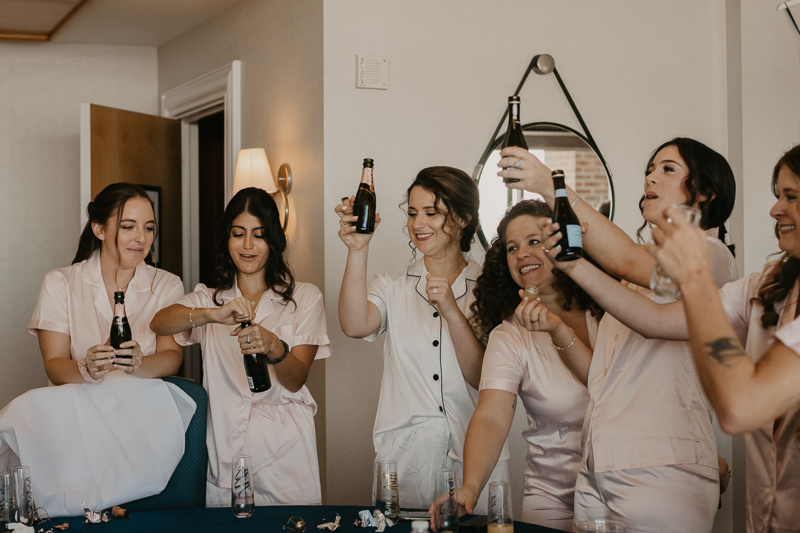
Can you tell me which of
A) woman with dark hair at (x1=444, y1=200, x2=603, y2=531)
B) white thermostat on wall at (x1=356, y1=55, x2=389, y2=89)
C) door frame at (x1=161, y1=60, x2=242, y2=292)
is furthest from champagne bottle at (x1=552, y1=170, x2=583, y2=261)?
door frame at (x1=161, y1=60, x2=242, y2=292)

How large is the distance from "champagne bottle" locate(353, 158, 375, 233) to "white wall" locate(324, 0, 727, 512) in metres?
0.90

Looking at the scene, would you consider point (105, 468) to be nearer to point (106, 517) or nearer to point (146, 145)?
point (106, 517)

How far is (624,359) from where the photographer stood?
1.84 m

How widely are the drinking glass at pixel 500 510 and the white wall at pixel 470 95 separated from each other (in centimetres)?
180

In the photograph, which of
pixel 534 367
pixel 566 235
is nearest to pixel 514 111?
pixel 566 235

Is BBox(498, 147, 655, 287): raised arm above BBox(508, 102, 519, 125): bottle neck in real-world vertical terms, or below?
below

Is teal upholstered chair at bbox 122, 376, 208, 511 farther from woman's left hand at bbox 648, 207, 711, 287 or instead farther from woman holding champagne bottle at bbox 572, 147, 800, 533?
woman's left hand at bbox 648, 207, 711, 287

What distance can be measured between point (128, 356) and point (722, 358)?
1766 millimetres

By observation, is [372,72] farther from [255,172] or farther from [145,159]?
[145,159]

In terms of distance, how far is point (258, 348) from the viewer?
7.25 feet

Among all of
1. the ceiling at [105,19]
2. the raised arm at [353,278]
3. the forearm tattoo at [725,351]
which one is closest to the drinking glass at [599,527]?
the forearm tattoo at [725,351]

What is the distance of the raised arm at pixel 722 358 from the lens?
1144mm

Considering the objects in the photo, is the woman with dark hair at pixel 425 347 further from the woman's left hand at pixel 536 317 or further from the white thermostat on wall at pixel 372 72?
the white thermostat on wall at pixel 372 72

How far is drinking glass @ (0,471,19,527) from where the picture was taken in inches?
62.7
